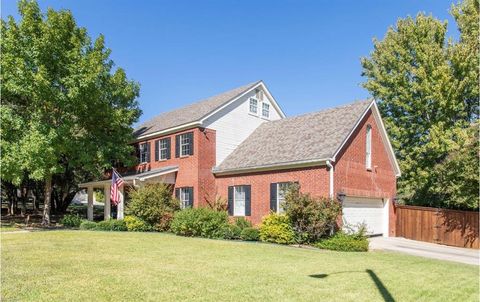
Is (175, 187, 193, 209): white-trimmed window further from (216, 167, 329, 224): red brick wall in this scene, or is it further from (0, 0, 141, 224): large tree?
(0, 0, 141, 224): large tree

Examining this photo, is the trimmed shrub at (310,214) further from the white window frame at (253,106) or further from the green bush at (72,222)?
the green bush at (72,222)

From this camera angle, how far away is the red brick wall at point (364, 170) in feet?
59.8

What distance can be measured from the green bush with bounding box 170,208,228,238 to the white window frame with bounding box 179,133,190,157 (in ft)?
16.1

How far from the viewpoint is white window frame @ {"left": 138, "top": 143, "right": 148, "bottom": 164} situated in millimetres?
27031

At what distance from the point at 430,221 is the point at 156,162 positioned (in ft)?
55.4

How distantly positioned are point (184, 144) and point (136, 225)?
561cm

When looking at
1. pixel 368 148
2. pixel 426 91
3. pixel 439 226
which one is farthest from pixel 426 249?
pixel 426 91

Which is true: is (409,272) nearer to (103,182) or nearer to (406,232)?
(406,232)

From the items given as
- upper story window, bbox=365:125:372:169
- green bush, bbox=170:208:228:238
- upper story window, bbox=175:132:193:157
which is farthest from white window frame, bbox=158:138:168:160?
upper story window, bbox=365:125:372:169

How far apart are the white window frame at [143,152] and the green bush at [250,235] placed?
11.6 meters

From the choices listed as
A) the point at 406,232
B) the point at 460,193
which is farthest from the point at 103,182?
the point at 460,193

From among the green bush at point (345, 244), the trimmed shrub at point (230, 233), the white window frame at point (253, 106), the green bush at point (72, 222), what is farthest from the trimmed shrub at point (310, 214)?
the green bush at point (72, 222)

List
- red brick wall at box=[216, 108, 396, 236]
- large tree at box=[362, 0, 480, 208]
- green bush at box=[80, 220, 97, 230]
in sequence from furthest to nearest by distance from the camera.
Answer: large tree at box=[362, 0, 480, 208]
green bush at box=[80, 220, 97, 230]
red brick wall at box=[216, 108, 396, 236]

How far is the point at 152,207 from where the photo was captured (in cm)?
2130
